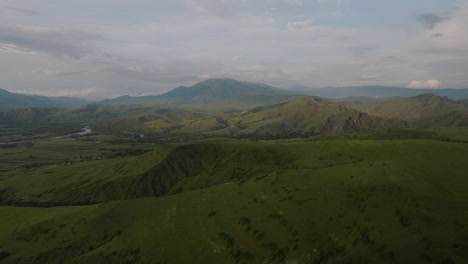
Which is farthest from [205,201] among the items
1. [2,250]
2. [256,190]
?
[2,250]

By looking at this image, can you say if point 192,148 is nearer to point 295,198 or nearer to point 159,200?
point 159,200

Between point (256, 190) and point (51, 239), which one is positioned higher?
point (256, 190)

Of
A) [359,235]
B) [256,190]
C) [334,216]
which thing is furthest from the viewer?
[256,190]

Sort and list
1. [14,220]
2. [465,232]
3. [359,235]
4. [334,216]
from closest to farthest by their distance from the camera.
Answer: [465,232] → [359,235] → [334,216] → [14,220]

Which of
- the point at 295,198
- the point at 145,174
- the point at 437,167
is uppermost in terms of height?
the point at 437,167

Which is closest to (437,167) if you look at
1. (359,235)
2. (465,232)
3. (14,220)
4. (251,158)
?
(465,232)

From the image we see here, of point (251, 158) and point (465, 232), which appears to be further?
point (251, 158)
